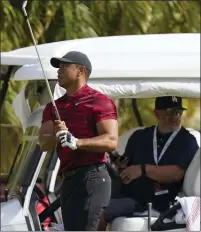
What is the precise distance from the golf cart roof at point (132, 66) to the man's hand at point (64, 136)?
1.29 meters

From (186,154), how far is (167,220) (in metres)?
0.62

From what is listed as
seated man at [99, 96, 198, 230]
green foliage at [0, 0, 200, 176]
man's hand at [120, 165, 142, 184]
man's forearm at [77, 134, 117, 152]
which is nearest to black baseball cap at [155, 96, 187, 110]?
seated man at [99, 96, 198, 230]

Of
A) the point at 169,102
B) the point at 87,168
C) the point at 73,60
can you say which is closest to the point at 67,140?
the point at 87,168

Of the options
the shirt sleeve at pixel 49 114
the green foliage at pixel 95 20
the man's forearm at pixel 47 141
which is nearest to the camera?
the man's forearm at pixel 47 141

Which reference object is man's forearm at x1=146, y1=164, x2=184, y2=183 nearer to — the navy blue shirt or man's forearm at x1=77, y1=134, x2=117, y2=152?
the navy blue shirt

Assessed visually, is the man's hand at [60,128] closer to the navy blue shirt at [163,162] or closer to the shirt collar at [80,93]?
the shirt collar at [80,93]

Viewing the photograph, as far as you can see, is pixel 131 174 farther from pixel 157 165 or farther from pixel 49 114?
pixel 49 114

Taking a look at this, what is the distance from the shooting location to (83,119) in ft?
24.2

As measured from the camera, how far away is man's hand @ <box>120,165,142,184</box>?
906 cm

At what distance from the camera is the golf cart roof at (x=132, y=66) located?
340 inches

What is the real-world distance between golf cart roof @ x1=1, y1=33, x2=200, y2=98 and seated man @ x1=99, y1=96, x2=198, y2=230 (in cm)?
36

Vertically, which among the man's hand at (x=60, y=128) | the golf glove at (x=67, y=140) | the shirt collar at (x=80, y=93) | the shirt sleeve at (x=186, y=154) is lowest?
the shirt sleeve at (x=186, y=154)


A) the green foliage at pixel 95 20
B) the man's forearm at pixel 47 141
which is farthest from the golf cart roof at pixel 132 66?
the green foliage at pixel 95 20

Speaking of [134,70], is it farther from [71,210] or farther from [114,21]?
[114,21]
